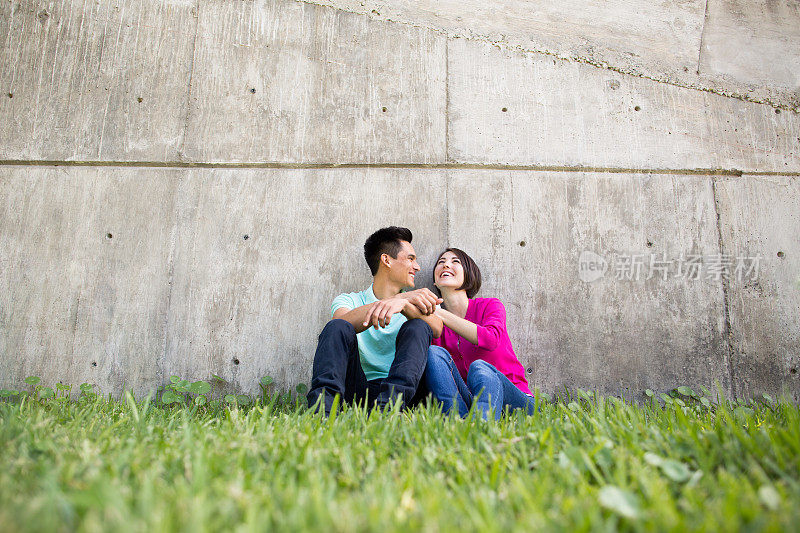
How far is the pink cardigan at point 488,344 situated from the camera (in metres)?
2.75

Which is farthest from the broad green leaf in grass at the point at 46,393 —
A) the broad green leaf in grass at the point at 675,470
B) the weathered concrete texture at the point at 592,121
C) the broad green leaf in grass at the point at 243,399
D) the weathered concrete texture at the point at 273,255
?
the broad green leaf in grass at the point at 675,470

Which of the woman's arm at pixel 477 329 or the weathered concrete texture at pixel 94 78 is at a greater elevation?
the weathered concrete texture at pixel 94 78

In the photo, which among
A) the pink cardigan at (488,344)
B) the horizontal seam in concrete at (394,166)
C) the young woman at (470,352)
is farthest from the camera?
the horizontal seam in concrete at (394,166)

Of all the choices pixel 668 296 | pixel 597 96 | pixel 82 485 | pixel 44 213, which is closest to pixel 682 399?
pixel 668 296

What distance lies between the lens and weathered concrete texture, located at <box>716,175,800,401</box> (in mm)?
3131

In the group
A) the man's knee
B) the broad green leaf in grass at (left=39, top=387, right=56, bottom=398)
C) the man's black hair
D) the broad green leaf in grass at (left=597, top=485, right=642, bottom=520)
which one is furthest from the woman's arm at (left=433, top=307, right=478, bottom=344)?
the broad green leaf in grass at (left=39, top=387, right=56, bottom=398)

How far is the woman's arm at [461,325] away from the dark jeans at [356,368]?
0.54ft

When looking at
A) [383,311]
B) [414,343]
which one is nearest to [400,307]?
[383,311]

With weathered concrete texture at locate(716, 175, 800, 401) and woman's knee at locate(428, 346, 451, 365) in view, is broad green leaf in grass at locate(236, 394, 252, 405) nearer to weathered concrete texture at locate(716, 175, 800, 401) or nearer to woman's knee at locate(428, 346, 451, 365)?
woman's knee at locate(428, 346, 451, 365)

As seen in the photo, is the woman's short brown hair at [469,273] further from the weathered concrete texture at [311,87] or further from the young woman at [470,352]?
the weathered concrete texture at [311,87]

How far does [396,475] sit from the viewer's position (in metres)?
1.32

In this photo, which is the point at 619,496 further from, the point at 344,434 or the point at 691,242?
the point at 691,242

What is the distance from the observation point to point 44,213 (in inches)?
127

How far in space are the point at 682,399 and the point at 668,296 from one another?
63cm
